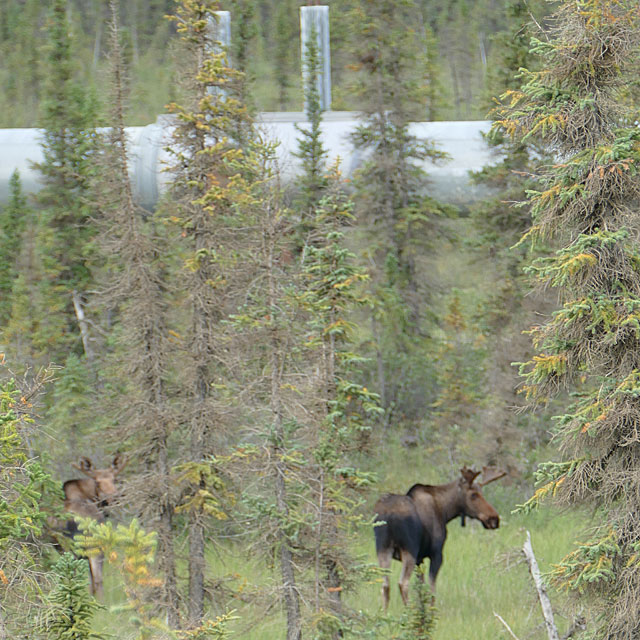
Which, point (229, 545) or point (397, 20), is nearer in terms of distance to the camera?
point (229, 545)

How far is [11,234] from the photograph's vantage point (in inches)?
1103

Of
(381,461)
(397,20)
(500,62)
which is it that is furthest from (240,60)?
(381,461)

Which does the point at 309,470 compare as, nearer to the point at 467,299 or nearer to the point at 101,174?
the point at 101,174

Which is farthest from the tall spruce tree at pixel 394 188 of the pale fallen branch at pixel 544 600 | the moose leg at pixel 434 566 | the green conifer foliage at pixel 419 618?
the pale fallen branch at pixel 544 600

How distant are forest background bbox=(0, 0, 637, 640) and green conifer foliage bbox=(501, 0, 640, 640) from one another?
156 mm

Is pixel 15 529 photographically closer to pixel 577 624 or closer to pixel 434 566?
pixel 577 624

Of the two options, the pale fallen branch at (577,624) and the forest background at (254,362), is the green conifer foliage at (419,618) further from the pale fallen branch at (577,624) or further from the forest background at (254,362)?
the pale fallen branch at (577,624)

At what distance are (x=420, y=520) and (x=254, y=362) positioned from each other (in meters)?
5.15

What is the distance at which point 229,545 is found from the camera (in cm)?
2159

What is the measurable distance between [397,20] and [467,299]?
16.1 metres

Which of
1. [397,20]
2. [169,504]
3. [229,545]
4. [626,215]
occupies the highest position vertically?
[397,20]

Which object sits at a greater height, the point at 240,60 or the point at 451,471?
the point at 240,60

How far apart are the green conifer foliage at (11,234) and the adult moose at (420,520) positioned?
49.6 feet

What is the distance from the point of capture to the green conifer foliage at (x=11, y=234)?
27.9 m
